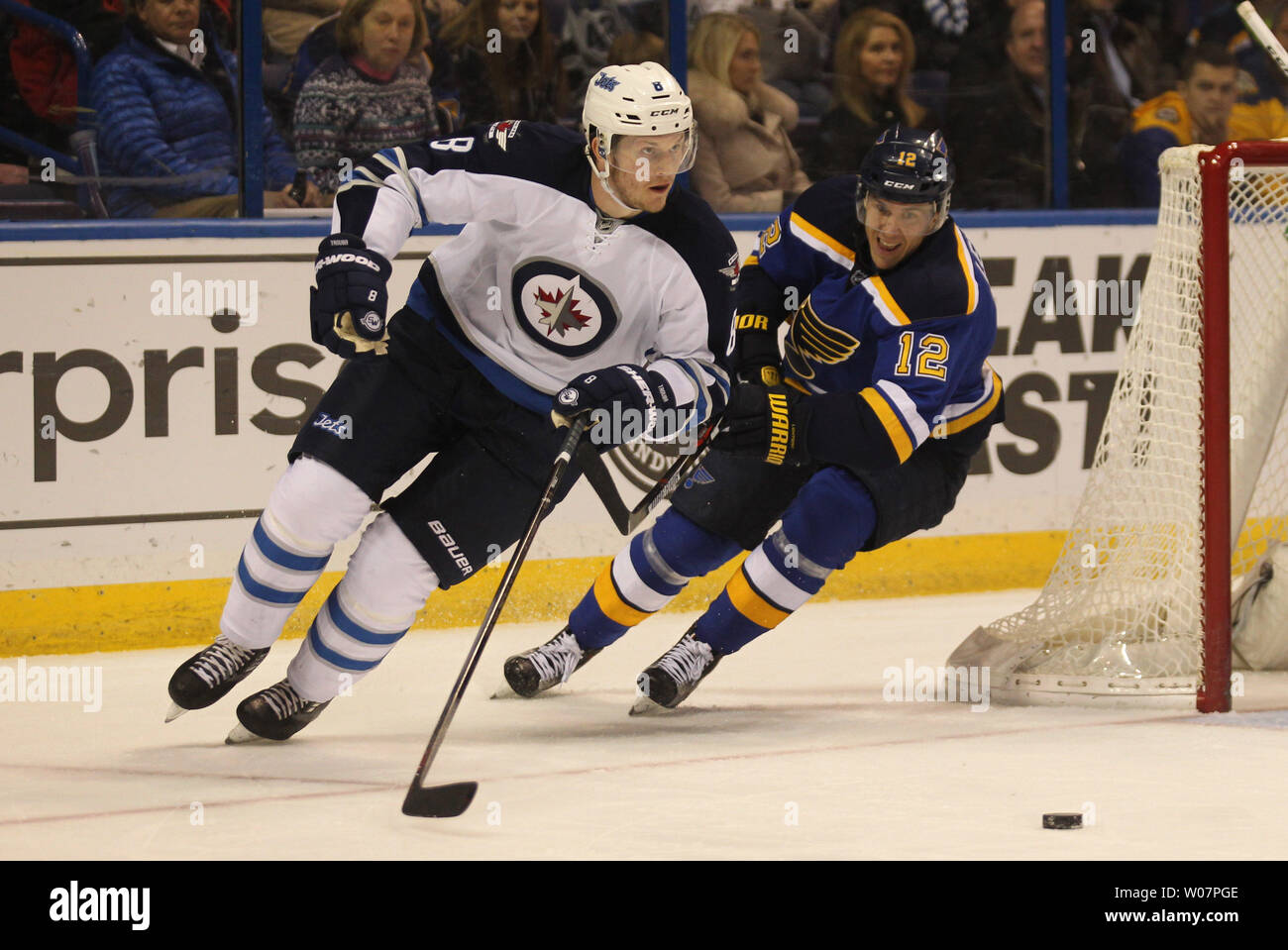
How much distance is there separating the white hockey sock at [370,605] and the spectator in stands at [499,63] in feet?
6.83

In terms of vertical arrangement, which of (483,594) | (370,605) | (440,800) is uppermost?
(370,605)

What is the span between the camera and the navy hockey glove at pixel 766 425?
376 centimetres

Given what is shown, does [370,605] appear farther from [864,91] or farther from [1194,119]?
[1194,119]

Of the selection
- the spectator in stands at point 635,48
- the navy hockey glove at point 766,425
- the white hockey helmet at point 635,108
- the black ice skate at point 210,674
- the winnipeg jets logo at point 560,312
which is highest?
the spectator in stands at point 635,48

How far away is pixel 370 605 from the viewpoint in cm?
354

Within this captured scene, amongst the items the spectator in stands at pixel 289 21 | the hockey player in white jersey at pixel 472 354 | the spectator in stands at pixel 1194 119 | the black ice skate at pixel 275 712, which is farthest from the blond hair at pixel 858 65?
the black ice skate at pixel 275 712

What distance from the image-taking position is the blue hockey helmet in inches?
148

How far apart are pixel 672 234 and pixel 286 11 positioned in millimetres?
1882

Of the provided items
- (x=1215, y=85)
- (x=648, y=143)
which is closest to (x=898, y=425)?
(x=648, y=143)

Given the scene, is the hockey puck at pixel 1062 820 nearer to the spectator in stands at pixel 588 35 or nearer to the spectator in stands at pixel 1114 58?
the spectator in stands at pixel 588 35

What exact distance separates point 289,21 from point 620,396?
2123 mm

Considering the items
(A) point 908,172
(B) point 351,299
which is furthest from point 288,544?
(A) point 908,172

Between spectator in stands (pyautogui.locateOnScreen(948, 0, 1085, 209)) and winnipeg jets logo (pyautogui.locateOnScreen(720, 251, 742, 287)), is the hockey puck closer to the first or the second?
winnipeg jets logo (pyautogui.locateOnScreen(720, 251, 742, 287))
